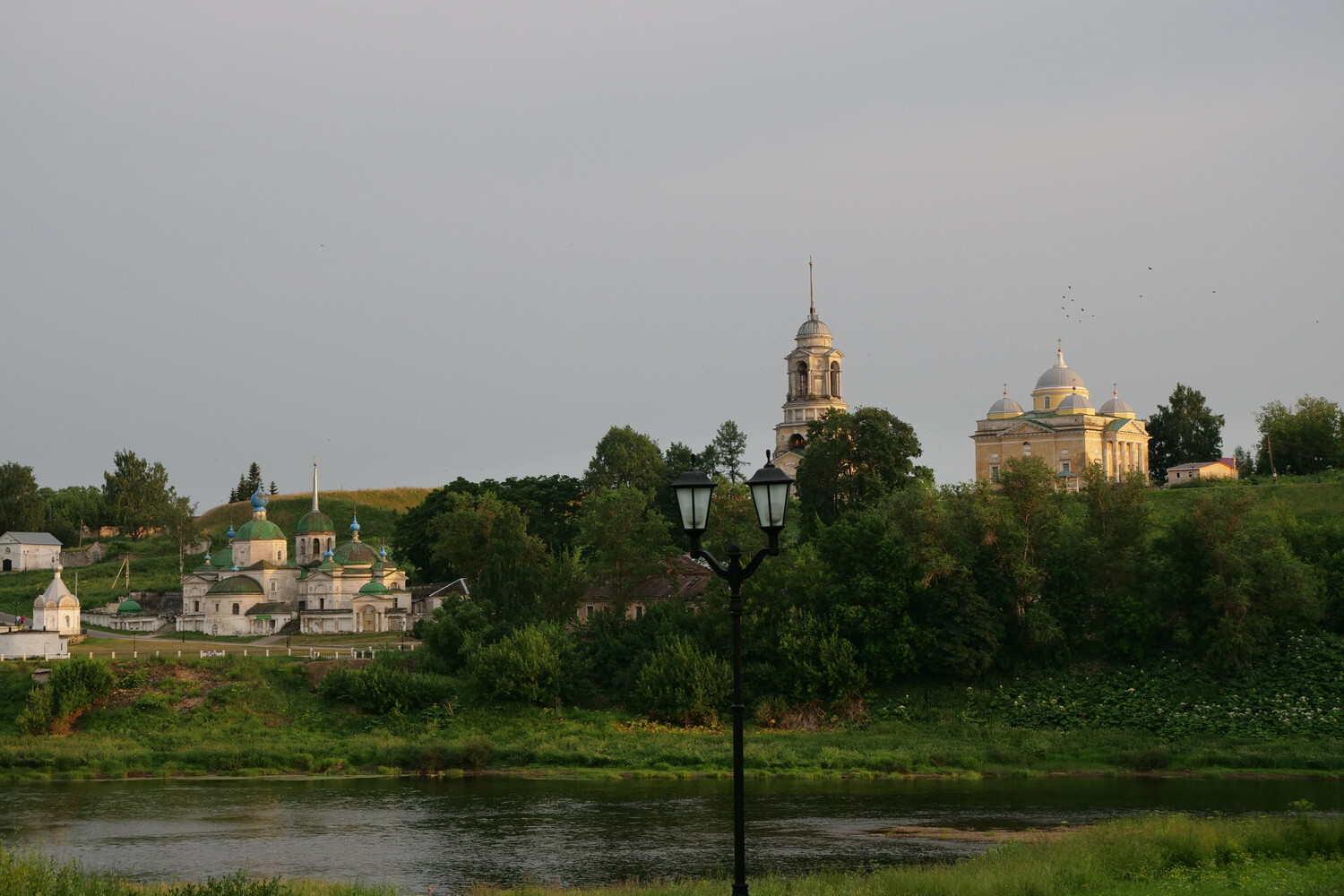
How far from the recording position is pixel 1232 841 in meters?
24.9

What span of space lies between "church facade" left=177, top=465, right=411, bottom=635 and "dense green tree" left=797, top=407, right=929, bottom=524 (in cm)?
2447

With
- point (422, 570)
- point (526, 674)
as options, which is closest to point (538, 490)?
point (422, 570)

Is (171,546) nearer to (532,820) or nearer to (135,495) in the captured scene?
(135,495)

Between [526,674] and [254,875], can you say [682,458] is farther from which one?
[254,875]

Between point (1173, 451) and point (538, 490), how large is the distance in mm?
44802

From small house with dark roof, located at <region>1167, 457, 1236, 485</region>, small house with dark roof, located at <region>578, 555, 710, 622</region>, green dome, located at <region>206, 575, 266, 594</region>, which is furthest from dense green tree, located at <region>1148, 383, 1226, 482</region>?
green dome, located at <region>206, 575, 266, 594</region>

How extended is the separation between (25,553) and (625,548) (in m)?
66.8

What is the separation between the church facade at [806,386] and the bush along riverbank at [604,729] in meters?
41.7

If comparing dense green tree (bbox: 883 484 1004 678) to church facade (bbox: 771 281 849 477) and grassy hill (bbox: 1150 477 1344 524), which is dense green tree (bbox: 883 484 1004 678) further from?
church facade (bbox: 771 281 849 477)

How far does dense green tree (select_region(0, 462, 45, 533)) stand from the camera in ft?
376

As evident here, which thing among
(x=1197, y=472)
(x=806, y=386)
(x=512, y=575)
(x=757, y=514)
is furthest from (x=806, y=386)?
(x=757, y=514)

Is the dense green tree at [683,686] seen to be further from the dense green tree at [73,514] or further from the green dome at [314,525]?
the dense green tree at [73,514]

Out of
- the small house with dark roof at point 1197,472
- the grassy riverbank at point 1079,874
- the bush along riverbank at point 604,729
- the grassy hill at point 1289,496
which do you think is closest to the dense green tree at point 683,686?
the bush along riverbank at point 604,729

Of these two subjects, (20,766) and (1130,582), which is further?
(1130,582)
